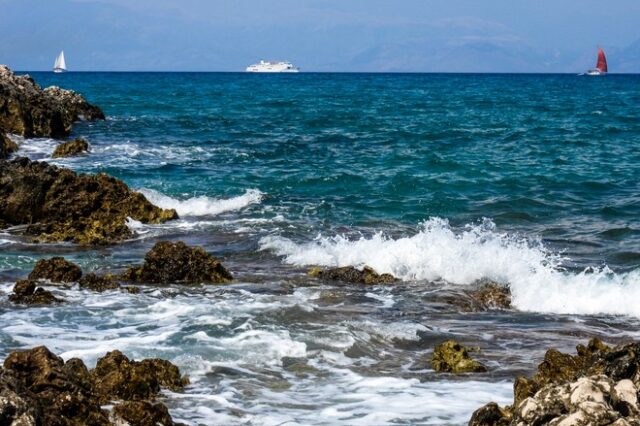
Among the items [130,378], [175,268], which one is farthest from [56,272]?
[130,378]

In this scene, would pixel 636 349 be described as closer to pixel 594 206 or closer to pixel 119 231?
pixel 119 231

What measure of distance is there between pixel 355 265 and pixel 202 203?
6.27 m

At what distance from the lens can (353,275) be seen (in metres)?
13.7

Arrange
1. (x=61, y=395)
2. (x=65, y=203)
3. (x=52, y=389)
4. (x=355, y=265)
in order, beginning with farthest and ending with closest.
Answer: (x=65, y=203)
(x=355, y=265)
(x=52, y=389)
(x=61, y=395)

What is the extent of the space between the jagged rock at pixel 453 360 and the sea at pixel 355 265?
226 mm

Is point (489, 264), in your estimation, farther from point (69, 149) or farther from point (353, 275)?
point (69, 149)

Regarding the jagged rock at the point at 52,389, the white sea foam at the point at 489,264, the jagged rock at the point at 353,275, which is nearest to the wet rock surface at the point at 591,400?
the jagged rock at the point at 52,389

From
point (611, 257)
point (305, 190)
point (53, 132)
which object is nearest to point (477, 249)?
point (611, 257)

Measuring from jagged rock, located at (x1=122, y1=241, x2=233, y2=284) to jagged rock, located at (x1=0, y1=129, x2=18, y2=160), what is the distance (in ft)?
35.8

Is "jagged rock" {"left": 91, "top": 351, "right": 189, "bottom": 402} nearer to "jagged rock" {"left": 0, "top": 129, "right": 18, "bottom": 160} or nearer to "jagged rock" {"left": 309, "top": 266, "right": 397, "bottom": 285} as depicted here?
"jagged rock" {"left": 309, "top": 266, "right": 397, "bottom": 285}

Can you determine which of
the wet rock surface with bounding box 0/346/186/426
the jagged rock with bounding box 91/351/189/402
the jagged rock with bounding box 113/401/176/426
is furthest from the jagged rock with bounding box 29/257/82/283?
the jagged rock with bounding box 113/401/176/426

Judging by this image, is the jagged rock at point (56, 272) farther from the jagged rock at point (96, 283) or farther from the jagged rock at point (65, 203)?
the jagged rock at point (65, 203)

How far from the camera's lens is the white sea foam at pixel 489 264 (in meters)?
12.8

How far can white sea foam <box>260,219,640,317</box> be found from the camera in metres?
12.8
